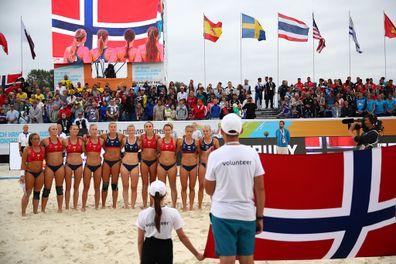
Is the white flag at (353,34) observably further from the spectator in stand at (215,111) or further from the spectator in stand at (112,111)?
the spectator in stand at (112,111)

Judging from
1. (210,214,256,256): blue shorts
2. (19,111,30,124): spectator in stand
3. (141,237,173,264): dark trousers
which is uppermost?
(19,111,30,124): spectator in stand

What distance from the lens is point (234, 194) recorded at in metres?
3.21

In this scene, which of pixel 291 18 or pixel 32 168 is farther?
pixel 291 18

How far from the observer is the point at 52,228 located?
708 centimetres

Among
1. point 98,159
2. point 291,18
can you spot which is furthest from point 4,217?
point 291,18

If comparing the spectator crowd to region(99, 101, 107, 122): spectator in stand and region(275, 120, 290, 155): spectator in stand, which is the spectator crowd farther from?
region(275, 120, 290, 155): spectator in stand

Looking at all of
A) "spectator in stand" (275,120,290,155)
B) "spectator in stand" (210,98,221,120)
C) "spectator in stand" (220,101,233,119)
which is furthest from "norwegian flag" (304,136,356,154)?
"spectator in stand" (210,98,221,120)

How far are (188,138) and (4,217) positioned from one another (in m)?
4.07

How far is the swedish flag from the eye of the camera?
71.5ft

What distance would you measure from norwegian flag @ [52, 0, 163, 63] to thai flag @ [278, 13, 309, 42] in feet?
22.5

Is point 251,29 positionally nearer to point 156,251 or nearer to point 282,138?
point 282,138

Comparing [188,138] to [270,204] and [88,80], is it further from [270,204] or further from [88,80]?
[88,80]

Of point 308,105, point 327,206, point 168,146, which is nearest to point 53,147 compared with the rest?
point 168,146

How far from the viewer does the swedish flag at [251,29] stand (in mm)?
21797
